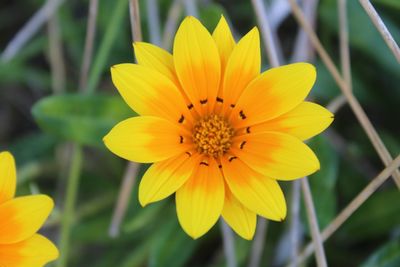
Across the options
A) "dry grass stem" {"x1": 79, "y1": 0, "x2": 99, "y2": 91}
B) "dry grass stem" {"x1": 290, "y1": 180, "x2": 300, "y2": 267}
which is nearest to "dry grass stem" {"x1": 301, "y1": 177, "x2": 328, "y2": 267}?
"dry grass stem" {"x1": 290, "y1": 180, "x2": 300, "y2": 267}

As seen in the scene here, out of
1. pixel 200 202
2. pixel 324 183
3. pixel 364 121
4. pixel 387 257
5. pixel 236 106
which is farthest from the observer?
pixel 324 183

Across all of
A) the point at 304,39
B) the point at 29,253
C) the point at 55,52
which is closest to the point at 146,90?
the point at 29,253

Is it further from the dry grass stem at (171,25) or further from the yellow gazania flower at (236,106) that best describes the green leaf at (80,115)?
the yellow gazania flower at (236,106)

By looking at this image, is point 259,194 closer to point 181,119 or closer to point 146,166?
point 181,119

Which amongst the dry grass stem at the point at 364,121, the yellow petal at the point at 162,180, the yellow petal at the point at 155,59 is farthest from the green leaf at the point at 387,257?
the yellow petal at the point at 155,59

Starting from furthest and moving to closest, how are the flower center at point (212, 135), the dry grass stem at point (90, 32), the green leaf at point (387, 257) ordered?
the dry grass stem at point (90, 32), the green leaf at point (387, 257), the flower center at point (212, 135)

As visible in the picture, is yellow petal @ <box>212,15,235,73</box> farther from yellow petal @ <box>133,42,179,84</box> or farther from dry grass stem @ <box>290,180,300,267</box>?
dry grass stem @ <box>290,180,300,267</box>
